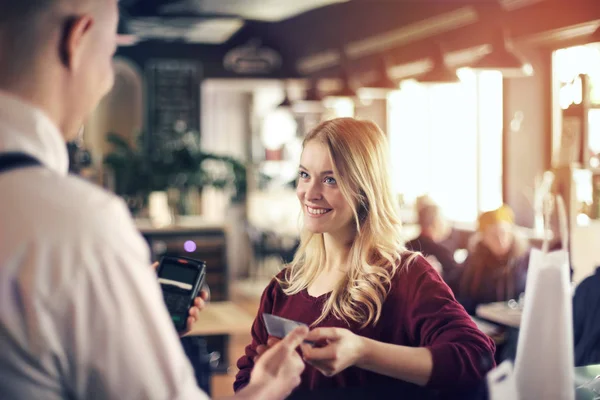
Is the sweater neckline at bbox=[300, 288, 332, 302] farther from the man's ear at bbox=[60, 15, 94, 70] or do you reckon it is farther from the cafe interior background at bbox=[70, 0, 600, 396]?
the cafe interior background at bbox=[70, 0, 600, 396]

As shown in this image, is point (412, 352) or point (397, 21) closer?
point (412, 352)

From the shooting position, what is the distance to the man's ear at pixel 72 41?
2.83 feet

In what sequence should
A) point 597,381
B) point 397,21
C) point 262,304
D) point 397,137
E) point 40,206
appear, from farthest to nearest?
point 397,137, point 397,21, point 262,304, point 597,381, point 40,206

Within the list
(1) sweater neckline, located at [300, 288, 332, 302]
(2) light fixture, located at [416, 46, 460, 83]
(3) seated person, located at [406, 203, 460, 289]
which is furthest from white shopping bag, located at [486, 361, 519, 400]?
(2) light fixture, located at [416, 46, 460, 83]

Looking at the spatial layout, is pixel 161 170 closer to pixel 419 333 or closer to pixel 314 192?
pixel 314 192

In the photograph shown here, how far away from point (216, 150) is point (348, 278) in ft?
31.2

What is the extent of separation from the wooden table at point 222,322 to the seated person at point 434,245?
1.39 meters

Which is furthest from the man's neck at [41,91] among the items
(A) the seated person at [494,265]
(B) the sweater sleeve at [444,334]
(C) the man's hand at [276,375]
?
(A) the seated person at [494,265]

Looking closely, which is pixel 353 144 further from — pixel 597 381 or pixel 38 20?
pixel 38 20

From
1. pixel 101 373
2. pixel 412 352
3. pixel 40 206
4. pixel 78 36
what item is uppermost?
pixel 78 36

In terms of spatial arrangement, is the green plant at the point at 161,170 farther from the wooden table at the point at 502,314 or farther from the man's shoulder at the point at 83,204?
the man's shoulder at the point at 83,204

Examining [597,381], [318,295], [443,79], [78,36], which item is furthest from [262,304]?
[443,79]

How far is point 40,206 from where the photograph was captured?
753mm

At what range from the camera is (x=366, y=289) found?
5.34 feet
